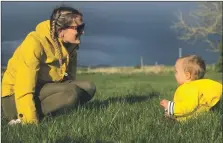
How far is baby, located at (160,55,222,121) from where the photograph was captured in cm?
537

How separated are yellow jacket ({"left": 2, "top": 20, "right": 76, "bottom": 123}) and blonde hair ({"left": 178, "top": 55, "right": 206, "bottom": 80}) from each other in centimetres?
147

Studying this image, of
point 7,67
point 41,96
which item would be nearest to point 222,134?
point 41,96

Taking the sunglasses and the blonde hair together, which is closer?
the blonde hair

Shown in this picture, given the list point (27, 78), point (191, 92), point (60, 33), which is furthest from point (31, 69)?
point (191, 92)

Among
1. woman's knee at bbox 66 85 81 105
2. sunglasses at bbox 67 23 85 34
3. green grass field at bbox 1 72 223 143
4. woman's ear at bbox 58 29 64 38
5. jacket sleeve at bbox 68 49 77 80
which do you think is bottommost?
green grass field at bbox 1 72 223 143

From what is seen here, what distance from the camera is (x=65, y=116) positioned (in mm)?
5672

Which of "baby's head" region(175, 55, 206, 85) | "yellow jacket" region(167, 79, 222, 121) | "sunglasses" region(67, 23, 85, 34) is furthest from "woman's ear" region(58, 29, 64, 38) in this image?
"yellow jacket" region(167, 79, 222, 121)

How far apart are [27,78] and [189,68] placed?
1.80 m

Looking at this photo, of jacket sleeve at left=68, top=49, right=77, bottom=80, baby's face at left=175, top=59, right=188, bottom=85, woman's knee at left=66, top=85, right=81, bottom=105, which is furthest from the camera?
jacket sleeve at left=68, top=49, right=77, bottom=80

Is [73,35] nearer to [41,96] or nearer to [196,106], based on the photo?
[41,96]

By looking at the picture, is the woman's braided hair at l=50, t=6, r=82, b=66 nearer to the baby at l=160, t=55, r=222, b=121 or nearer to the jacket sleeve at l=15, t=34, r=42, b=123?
the jacket sleeve at l=15, t=34, r=42, b=123

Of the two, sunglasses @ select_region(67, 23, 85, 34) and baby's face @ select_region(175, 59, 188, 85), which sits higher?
sunglasses @ select_region(67, 23, 85, 34)

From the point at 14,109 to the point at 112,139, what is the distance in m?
2.21

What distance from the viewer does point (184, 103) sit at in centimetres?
536
